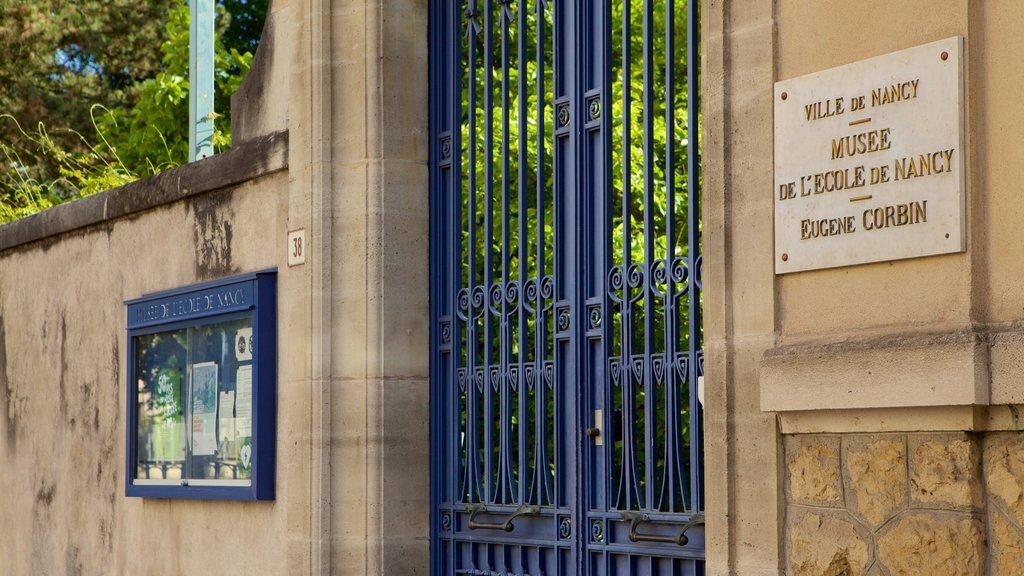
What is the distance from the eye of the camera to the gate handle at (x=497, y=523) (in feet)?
19.5

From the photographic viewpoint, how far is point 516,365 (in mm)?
6109

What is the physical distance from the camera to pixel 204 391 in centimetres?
739

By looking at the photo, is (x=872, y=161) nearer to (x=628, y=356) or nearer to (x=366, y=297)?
(x=628, y=356)

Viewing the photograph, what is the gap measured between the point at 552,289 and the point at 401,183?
0.95 metres

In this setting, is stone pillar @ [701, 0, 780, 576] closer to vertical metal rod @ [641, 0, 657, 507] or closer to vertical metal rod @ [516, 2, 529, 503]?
vertical metal rod @ [641, 0, 657, 507]

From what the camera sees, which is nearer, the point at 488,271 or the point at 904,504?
the point at 904,504

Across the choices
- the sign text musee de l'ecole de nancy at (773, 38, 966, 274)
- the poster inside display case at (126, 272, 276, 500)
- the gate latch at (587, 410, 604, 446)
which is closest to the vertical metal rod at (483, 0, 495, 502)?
the gate latch at (587, 410, 604, 446)

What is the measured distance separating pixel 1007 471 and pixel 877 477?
1.30ft

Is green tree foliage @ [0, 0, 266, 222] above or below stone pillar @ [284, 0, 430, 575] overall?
above

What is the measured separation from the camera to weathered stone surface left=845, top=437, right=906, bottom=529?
4098mm

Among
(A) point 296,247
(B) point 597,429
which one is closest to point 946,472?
(B) point 597,429

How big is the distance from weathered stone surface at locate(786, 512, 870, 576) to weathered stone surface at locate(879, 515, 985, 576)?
88 mm

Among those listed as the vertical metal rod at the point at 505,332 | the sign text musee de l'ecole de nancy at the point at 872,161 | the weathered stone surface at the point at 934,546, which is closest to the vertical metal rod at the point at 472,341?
the vertical metal rod at the point at 505,332

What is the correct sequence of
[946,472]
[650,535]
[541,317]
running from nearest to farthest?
[946,472] → [650,535] → [541,317]
